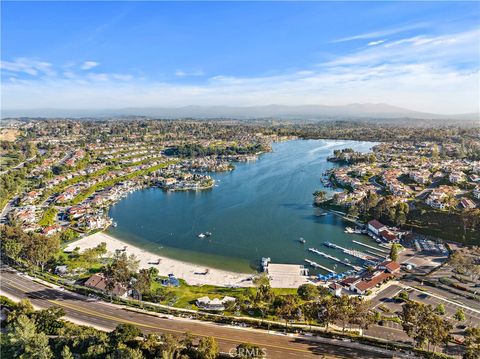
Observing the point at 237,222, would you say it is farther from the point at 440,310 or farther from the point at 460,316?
the point at 460,316

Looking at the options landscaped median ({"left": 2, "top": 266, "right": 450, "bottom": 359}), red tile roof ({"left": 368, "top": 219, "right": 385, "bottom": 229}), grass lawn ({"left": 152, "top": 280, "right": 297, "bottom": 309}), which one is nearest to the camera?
landscaped median ({"left": 2, "top": 266, "right": 450, "bottom": 359})

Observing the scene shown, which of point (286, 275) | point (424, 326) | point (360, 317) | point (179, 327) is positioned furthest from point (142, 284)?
point (424, 326)

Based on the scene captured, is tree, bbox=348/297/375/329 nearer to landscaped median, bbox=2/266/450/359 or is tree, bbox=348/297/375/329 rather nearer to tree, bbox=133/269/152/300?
landscaped median, bbox=2/266/450/359

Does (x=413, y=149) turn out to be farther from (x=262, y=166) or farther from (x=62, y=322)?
(x=62, y=322)

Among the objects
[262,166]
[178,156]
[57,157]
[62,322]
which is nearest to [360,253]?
[62,322]

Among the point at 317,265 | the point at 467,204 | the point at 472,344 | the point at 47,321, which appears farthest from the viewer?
the point at 467,204

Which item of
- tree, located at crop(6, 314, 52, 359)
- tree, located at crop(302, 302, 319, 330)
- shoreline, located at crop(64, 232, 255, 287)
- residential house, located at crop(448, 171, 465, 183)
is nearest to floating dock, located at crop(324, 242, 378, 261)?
shoreline, located at crop(64, 232, 255, 287)
